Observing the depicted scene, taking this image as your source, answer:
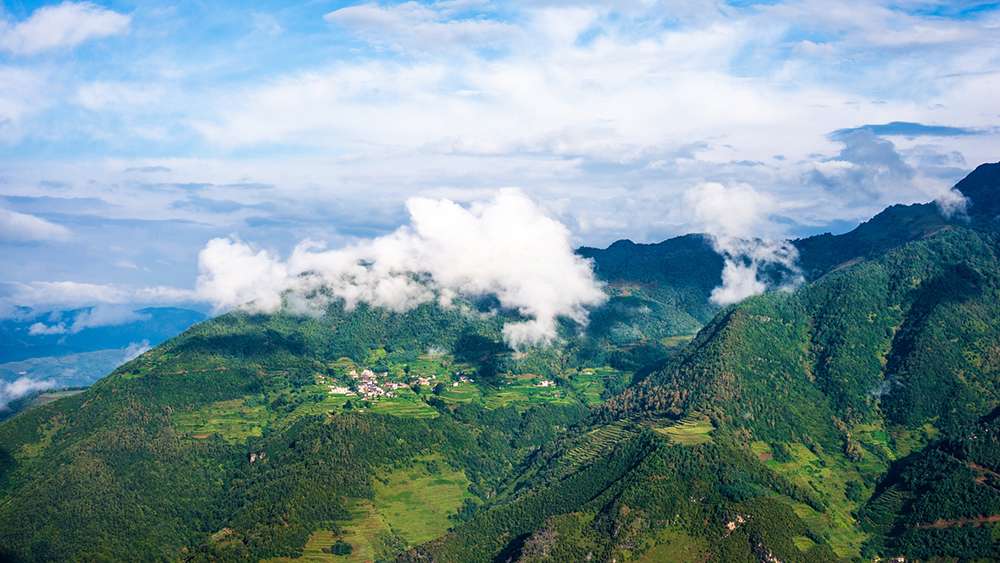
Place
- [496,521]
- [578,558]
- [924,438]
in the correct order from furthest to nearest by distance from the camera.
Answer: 1. [924,438]
2. [496,521]
3. [578,558]

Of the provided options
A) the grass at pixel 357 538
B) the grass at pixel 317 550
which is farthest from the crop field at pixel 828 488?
the grass at pixel 317 550

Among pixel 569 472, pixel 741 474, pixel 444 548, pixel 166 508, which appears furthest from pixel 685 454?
pixel 166 508

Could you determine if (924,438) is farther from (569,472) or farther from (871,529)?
(569,472)

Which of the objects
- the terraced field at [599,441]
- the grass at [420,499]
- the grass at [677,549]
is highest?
the grass at [677,549]

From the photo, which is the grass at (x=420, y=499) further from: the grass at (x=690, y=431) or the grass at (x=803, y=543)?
the grass at (x=803, y=543)

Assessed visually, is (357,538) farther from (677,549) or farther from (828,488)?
(828,488)

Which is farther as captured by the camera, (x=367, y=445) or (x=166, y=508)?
(x=367, y=445)

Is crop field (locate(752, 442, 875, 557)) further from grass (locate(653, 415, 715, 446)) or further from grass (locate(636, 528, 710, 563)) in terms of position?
grass (locate(636, 528, 710, 563))
